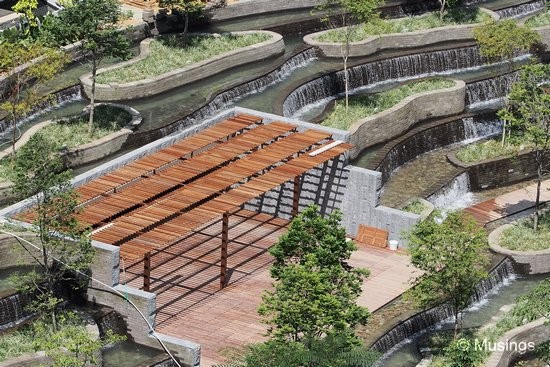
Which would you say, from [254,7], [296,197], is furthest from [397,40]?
[296,197]

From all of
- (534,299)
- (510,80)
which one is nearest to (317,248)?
(534,299)

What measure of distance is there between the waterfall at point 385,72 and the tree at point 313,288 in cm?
2621

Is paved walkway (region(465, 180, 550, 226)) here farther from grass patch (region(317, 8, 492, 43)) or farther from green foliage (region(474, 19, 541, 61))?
grass patch (region(317, 8, 492, 43))

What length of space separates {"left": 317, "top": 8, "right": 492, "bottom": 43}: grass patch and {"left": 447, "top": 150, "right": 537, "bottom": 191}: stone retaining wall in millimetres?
14442

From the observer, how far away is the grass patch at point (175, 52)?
8762 cm

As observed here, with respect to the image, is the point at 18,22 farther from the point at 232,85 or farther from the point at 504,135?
the point at 504,135

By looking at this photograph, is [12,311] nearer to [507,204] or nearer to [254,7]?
[507,204]

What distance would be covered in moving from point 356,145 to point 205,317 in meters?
20.1

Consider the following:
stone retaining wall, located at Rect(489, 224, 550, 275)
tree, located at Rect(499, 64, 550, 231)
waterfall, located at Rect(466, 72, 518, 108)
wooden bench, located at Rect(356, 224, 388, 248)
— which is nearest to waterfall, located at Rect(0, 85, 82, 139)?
wooden bench, located at Rect(356, 224, 388, 248)

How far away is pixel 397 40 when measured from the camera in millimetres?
98938

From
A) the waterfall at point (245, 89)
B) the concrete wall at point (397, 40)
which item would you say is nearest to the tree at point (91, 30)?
the waterfall at point (245, 89)

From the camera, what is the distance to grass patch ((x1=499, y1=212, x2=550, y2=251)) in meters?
73.0

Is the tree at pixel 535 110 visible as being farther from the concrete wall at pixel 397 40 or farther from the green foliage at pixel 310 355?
the green foliage at pixel 310 355

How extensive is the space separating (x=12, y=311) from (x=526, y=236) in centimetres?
2451
